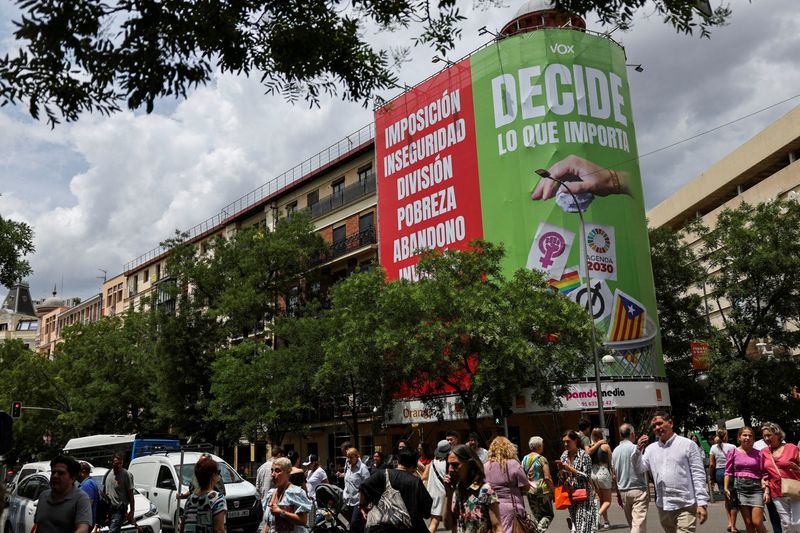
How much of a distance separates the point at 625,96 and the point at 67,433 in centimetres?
4235

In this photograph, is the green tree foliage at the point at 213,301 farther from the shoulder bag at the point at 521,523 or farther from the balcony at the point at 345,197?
the shoulder bag at the point at 521,523

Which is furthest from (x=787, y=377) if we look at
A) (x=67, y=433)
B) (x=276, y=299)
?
(x=67, y=433)

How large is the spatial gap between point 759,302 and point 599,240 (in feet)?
21.7

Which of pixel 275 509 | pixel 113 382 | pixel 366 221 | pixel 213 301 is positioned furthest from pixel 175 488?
pixel 113 382

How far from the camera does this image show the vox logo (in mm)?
33906

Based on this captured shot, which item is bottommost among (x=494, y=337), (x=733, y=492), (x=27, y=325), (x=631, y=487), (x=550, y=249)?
(x=733, y=492)

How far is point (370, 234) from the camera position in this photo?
40.7 metres

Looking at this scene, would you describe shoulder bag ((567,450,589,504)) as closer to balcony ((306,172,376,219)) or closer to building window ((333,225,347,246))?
balcony ((306,172,376,219))

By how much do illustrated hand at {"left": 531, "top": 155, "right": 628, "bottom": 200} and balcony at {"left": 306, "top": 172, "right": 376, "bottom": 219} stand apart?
11.0 meters

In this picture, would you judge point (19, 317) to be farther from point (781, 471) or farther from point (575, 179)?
point (781, 471)

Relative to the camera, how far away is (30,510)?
46.4ft

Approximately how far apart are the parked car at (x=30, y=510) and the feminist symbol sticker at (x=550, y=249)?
1999cm

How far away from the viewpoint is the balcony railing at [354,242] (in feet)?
133

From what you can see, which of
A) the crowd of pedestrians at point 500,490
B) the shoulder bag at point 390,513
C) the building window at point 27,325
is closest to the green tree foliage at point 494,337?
the crowd of pedestrians at point 500,490
